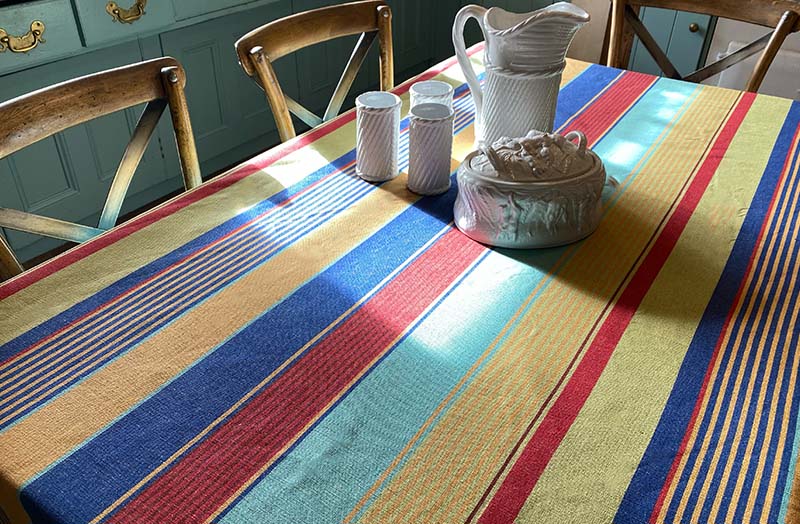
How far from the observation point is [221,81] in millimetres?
2270

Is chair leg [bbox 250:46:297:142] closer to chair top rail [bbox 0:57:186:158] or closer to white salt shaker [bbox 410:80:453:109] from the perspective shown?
chair top rail [bbox 0:57:186:158]

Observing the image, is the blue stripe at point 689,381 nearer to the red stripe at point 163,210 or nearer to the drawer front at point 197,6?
the red stripe at point 163,210

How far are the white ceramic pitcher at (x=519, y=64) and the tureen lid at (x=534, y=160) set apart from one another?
0.32ft

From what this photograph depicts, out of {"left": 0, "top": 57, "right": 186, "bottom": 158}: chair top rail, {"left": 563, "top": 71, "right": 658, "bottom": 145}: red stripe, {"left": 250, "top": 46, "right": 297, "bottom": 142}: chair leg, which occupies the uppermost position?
{"left": 0, "top": 57, "right": 186, "bottom": 158}: chair top rail

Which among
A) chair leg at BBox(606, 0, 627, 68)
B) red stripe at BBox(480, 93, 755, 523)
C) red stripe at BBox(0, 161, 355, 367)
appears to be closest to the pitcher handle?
red stripe at BBox(0, 161, 355, 367)

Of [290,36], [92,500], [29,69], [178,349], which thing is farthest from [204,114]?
[92,500]

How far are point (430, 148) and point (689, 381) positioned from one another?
1.45 ft

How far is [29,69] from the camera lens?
1715 millimetres

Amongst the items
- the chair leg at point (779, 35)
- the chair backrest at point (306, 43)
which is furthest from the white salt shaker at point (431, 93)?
the chair leg at point (779, 35)

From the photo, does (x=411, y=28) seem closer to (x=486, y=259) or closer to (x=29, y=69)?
(x=29, y=69)

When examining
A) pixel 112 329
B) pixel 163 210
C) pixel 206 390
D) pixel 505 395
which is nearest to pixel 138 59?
pixel 163 210

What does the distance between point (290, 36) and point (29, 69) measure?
90 centimetres

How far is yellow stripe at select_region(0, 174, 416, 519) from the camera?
55 centimetres

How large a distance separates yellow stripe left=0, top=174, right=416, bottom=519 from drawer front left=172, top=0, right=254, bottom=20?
144 centimetres
